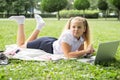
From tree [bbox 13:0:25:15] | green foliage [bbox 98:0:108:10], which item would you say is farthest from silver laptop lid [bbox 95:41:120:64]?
tree [bbox 13:0:25:15]

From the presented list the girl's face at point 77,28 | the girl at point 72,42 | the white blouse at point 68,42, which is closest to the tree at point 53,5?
the girl at point 72,42

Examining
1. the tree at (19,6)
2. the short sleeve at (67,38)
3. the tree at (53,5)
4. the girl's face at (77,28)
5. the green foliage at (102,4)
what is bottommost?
the tree at (19,6)

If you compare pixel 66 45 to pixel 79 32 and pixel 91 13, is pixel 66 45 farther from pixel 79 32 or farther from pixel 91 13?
pixel 91 13

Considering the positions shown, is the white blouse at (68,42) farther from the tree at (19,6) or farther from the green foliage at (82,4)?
the tree at (19,6)

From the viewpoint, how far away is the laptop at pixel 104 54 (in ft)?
16.6

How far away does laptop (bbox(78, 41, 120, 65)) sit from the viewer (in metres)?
5.06

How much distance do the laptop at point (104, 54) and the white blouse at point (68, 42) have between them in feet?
0.99

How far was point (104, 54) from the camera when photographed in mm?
5285

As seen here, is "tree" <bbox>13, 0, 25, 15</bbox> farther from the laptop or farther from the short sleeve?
the laptop

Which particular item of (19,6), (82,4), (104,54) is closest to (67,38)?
(104,54)

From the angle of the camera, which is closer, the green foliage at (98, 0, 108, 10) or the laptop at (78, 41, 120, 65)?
the laptop at (78, 41, 120, 65)

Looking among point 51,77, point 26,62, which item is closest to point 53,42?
point 26,62

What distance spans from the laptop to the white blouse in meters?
0.30

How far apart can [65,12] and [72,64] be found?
34639 mm
